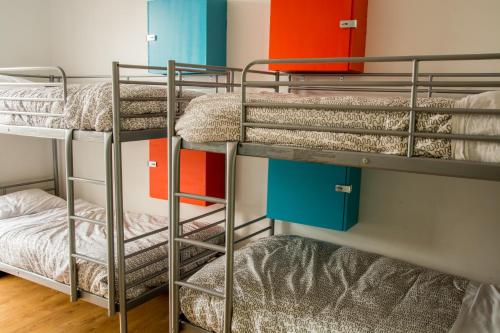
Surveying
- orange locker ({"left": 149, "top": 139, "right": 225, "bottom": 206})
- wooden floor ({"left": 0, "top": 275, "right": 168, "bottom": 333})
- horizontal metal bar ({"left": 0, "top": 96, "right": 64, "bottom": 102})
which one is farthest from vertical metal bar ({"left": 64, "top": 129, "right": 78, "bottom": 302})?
orange locker ({"left": 149, "top": 139, "right": 225, "bottom": 206})

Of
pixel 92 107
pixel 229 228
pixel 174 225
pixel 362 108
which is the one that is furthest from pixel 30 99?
pixel 362 108

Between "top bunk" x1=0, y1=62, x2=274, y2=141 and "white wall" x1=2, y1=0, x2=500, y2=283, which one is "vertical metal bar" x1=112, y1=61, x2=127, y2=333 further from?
"white wall" x1=2, y1=0, x2=500, y2=283

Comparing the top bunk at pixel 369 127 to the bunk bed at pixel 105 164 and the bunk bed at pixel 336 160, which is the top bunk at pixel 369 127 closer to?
the bunk bed at pixel 336 160

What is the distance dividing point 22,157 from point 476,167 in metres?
4.30

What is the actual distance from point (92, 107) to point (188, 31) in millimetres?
1124

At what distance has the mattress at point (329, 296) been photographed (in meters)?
2.07

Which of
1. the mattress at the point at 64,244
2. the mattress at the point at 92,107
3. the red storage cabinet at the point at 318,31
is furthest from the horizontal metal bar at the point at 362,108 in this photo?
the mattress at the point at 64,244

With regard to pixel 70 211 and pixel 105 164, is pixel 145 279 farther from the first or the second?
pixel 105 164

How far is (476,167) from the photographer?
61.9 inches

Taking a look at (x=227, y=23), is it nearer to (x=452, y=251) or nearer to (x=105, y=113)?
(x=105, y=113)

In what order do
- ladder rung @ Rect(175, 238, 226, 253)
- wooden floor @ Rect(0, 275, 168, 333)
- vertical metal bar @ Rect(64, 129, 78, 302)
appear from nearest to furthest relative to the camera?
ladder rung @ Rect(175, 238, 226, 253) < vertical metal bar @ Rect(64, 129, 78, 302) < wooden floor @ Rect(0, 275, 168, 333)

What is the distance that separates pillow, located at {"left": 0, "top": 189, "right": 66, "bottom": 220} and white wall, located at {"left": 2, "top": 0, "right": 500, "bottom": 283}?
1.93 metres

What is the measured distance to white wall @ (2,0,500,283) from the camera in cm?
263

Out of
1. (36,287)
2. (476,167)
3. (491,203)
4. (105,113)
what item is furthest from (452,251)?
(36,287)
